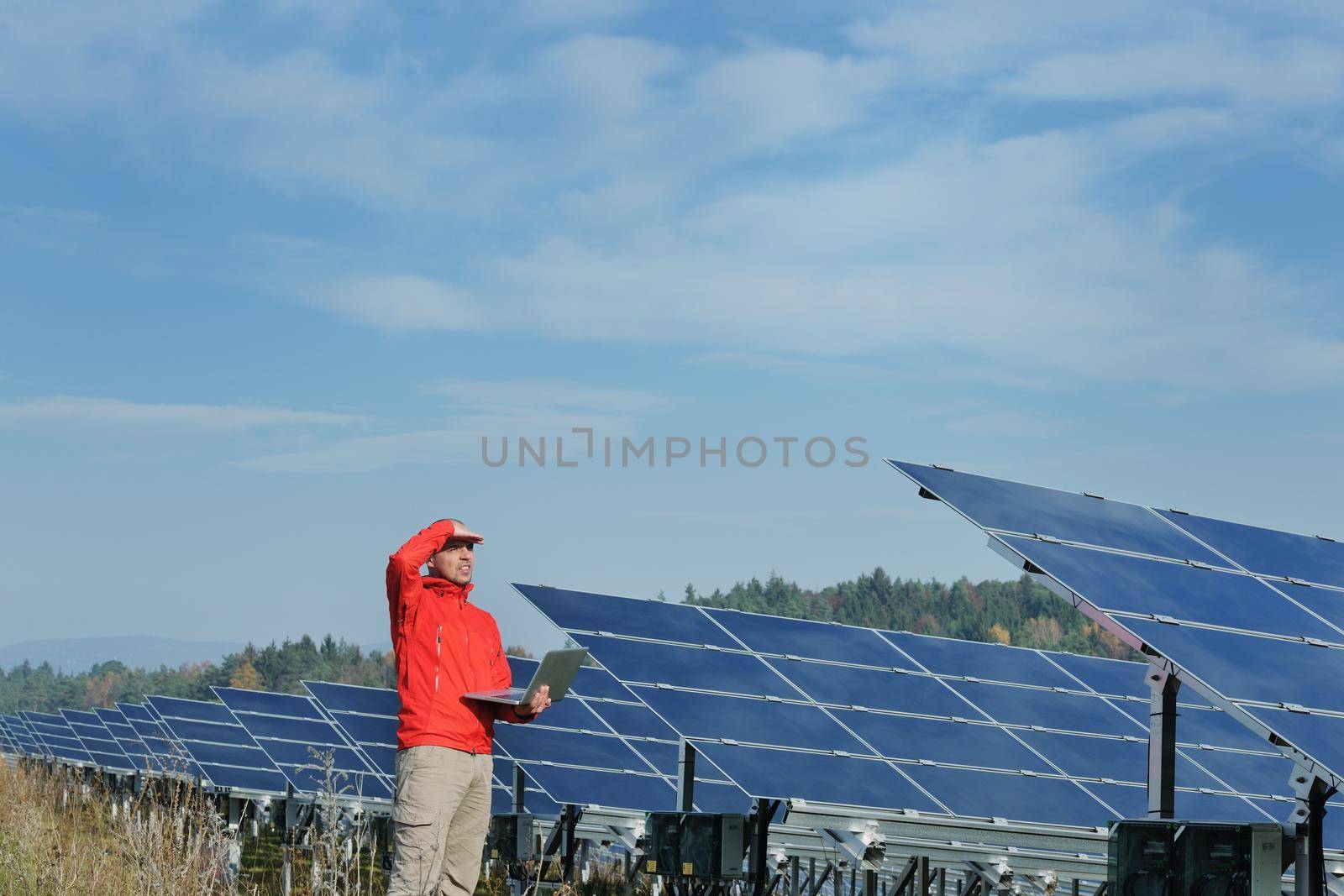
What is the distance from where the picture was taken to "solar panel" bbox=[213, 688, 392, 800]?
25922mm

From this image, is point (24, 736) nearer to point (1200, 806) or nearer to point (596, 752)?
point (596, 752)

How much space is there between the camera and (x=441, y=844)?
7.54m

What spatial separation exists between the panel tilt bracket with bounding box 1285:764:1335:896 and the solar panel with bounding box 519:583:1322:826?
4557 mm

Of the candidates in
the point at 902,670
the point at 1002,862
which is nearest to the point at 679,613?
the point at 902,670

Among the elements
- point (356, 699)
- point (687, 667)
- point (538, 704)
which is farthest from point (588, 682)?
point (538, 704)

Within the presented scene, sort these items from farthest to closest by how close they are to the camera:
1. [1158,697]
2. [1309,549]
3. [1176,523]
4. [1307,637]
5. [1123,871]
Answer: [1309,549] < [1176,523] < [1307,637] < [1158,697] < [1123,871]

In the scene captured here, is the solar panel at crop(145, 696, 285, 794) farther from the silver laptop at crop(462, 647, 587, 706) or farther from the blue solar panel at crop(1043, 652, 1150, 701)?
the silver laptop at crop(462, 647, 587, 706)

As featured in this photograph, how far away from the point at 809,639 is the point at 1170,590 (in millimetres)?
7246

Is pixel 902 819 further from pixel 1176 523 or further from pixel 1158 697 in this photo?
pixel 1158 697

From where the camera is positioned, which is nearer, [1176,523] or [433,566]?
[433,566]

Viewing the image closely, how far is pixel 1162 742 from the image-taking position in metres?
7.74

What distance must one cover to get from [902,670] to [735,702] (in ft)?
7.70

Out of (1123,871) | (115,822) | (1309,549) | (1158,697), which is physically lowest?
(115,822)

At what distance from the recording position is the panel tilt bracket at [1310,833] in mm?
7051
